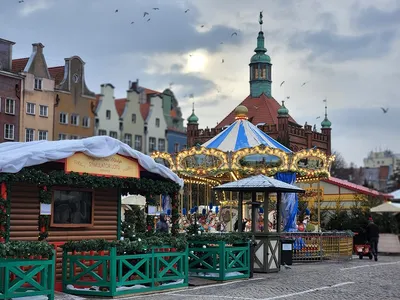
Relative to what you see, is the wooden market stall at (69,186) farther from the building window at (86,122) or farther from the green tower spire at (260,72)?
the green tower spire at (260,72)

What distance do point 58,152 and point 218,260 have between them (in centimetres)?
555

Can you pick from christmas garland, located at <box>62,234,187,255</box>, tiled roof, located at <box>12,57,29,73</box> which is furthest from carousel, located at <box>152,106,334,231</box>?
tiled roof, located at <box>12,57,29,73</box>

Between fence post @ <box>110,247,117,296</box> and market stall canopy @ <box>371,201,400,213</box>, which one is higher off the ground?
market stall canopy @ <box>371,201,400,213</box>

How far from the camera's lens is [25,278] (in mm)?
13117

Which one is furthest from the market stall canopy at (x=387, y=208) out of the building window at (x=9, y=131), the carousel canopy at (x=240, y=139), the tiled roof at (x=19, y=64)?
the tiled roof at (x=19, y=64)

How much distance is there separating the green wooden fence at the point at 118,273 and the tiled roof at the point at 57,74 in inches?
1747

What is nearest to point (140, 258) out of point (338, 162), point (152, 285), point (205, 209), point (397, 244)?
point (152, 285)

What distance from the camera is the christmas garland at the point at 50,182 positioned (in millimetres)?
14327

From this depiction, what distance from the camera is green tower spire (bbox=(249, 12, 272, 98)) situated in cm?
7538

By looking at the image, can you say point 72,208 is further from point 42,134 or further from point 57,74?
point 57,74

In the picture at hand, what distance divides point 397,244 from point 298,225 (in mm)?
6385

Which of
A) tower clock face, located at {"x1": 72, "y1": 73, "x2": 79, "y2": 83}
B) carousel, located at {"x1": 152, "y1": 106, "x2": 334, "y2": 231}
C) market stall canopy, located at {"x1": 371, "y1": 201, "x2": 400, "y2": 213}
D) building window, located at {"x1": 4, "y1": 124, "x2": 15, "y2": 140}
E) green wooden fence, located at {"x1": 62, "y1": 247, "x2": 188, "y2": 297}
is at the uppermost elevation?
tower clock face, located at {"x1": 72, "y1": 73, "x2": 79, "y2": 83}

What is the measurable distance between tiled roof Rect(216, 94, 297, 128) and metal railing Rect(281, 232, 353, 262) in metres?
42.5

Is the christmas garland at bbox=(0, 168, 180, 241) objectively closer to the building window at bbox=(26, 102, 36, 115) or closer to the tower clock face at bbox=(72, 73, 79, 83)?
the building window at bbox=(26, 102, 36, 115)
